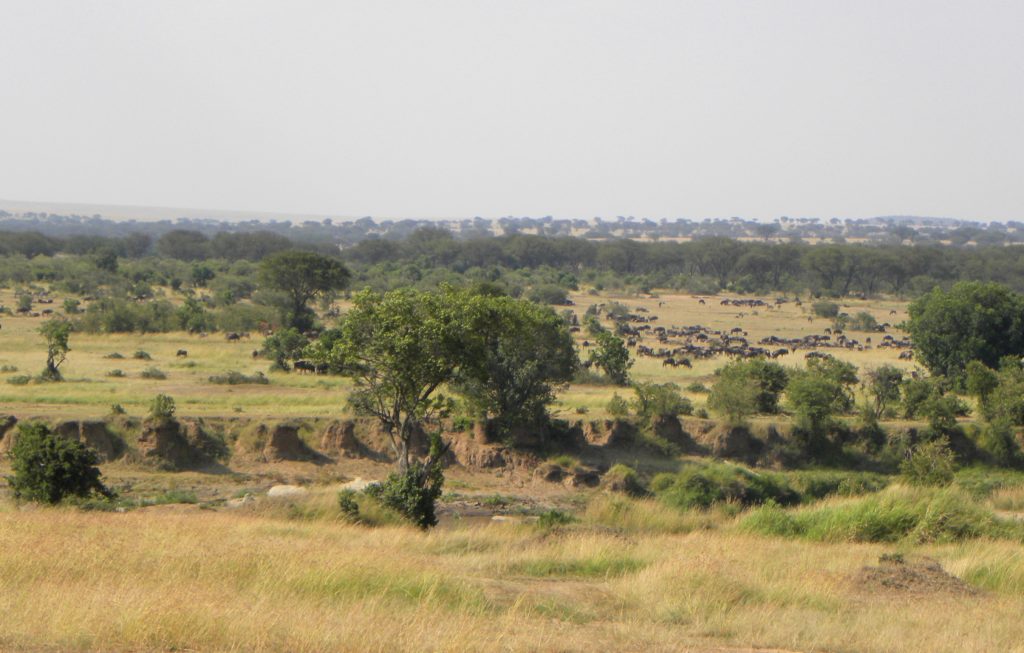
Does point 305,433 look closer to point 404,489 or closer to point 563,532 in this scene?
point 404,489

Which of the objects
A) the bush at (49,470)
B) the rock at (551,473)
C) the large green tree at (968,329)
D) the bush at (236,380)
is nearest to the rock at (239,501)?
the bush at (49,470)

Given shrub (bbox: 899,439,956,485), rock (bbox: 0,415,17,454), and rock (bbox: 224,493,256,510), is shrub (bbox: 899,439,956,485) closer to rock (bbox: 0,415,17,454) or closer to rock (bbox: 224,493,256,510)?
rock (bbox: 224,493,256,510)

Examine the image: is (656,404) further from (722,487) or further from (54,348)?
(54,348)

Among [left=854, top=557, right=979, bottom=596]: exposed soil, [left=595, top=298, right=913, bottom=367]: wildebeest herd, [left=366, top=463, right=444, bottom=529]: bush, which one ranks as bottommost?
[left=595, top=298, right=913, bottom=367]: wildebeest herd

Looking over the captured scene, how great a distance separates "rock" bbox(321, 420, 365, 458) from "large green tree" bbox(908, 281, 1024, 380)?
2558 cm

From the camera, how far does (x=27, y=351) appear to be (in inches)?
1930

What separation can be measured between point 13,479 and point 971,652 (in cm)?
1893

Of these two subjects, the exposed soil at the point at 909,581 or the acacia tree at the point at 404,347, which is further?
the acacia tree at the point at 404,347

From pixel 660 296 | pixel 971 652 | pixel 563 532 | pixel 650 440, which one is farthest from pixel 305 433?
pixel 660 296

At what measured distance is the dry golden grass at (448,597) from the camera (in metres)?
7.65

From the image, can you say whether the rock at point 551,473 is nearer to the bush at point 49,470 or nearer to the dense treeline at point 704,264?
the bush at point 49,470

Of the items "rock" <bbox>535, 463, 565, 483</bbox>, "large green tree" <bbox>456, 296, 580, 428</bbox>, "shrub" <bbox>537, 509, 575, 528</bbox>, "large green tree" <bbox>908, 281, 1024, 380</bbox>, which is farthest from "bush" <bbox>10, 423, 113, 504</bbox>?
"large green tree" <bbox>908, 281, 1024, 380</bbox>

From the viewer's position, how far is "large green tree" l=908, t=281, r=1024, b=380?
145 feet

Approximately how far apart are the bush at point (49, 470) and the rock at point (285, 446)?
8997mm
